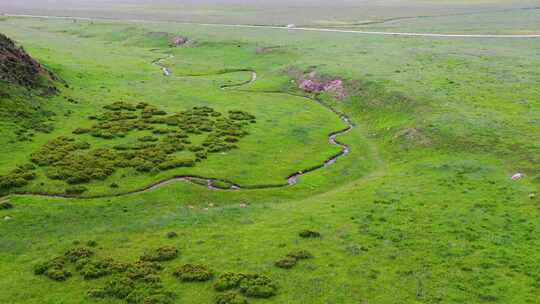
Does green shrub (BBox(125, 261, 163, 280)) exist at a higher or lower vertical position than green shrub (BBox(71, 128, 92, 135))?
lower

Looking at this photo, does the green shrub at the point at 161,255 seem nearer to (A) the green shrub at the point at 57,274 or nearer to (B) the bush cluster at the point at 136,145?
(A) the green shrub at the point at 57,274

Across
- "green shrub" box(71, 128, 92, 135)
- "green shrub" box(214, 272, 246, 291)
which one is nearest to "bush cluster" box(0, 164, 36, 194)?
"green shrub" box(71, 128, 92, 135)

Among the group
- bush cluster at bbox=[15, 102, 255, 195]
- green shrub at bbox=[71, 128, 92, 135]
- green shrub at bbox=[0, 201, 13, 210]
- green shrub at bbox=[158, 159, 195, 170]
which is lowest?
green shrub at bbox=[0, 201, 13, 210]

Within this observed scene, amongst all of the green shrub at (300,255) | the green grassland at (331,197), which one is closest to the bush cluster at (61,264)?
the green grassland at (331,197)

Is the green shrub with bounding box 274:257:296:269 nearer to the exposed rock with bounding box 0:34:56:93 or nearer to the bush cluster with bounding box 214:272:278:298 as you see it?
the bush cluster with bounding box 214:272:278:298

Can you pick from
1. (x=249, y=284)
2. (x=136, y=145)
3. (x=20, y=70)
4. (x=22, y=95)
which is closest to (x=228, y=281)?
(x=249, y=284)
